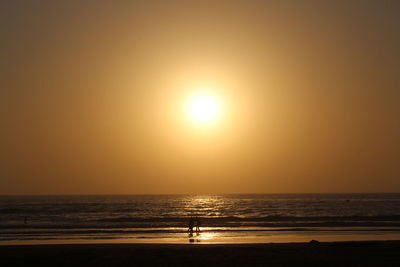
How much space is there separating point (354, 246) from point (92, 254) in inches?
558

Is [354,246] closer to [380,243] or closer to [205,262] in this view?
[380,243]

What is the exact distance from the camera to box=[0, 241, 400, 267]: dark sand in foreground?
22688 millimetres

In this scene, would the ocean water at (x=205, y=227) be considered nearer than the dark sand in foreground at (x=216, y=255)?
No

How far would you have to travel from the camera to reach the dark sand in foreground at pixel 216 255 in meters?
22.7

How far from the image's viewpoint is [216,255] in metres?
24.8

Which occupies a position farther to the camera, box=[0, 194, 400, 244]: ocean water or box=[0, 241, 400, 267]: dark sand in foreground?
box=[0, 194, 400, 244]: ocean water

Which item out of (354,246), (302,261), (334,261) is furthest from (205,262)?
(354,246)

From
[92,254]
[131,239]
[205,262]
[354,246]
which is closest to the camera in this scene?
[205,262]

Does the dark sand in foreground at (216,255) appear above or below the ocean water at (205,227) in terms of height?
below

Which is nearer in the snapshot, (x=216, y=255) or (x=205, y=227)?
(x=216, y=255)

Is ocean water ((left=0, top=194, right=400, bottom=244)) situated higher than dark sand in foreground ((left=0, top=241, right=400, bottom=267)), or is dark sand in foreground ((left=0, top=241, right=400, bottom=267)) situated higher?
ocean water ((left=0, top=194, right=400, bottom=244))

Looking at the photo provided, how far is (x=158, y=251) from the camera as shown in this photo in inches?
1063

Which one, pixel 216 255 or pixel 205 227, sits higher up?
pixel 205 227

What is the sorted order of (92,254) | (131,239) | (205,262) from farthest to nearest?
(131,239)
(92,254)
(205,262)
